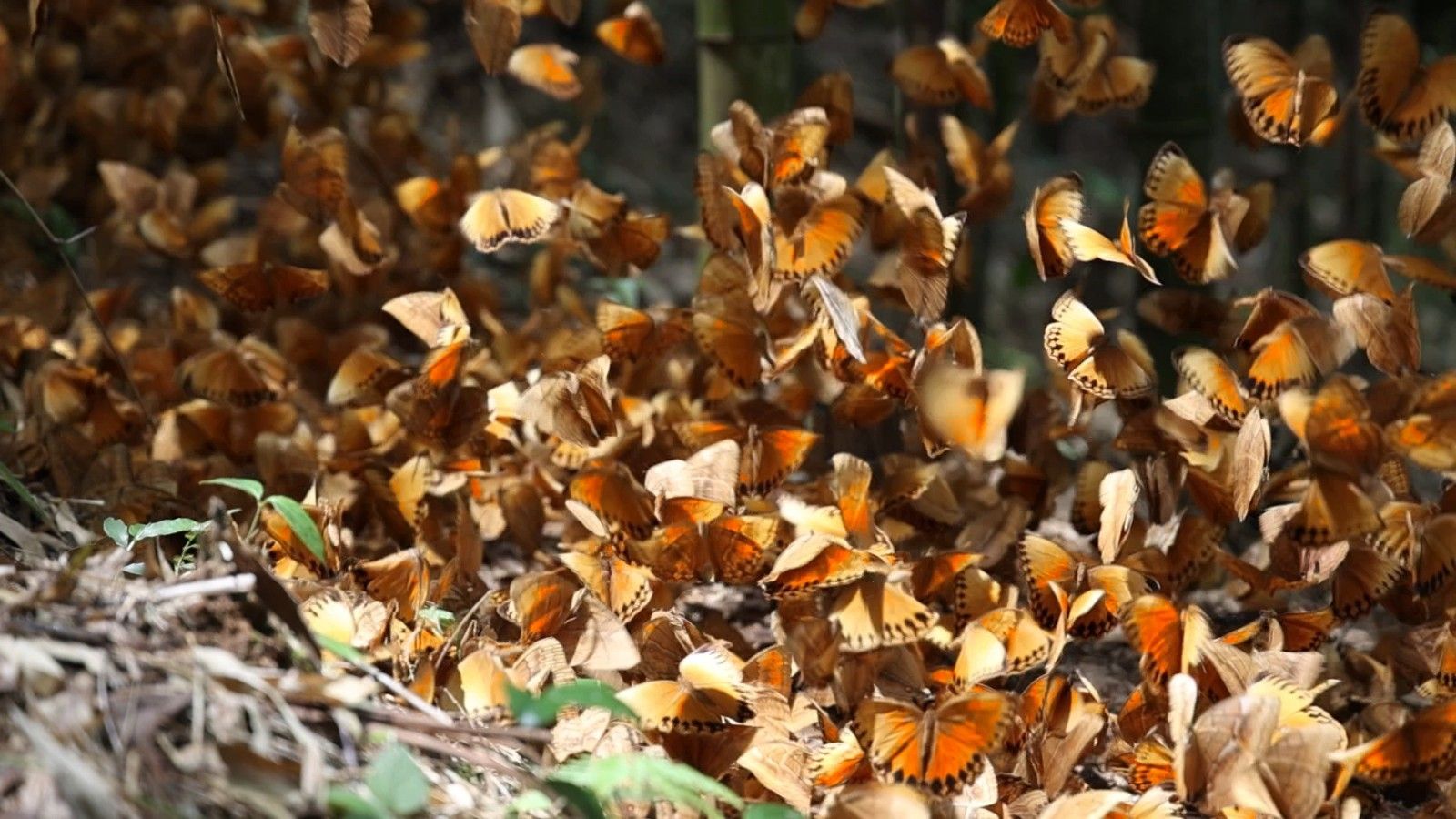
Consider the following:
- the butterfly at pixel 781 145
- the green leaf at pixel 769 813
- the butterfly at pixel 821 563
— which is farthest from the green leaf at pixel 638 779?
the butterfly at pixel 781 145

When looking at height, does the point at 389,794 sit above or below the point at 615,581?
above

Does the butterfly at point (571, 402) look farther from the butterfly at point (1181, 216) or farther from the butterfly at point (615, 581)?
the butterfly at point (1181, 216)

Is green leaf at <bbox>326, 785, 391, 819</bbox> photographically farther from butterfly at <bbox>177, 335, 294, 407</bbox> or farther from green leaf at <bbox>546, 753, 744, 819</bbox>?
butterfly at <bbox>177, 335, 294, 407</bbox>

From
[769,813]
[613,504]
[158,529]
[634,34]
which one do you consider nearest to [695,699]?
[769,813]

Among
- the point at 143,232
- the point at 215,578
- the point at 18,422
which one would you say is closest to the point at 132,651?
the point at 215,578

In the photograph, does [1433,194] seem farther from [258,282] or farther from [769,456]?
[258,282]

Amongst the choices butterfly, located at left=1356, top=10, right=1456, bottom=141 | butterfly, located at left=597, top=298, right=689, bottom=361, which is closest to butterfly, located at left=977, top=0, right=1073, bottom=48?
butterfly, located at left=1356, top=10, right=1456, bottom=141
